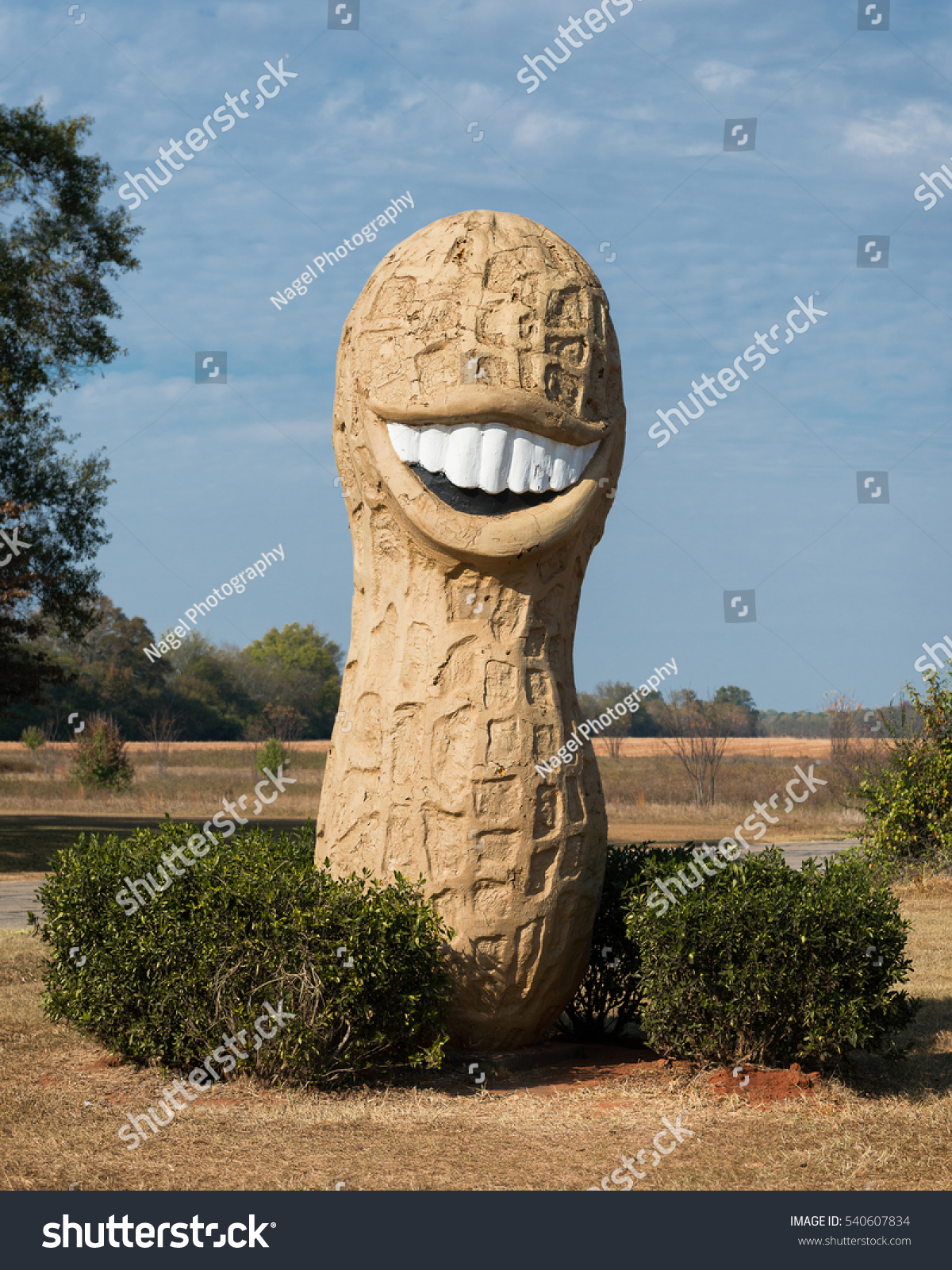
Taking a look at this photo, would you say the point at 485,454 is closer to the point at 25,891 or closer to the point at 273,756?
the point at 25,891

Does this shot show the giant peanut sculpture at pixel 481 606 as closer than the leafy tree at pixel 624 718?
Yes

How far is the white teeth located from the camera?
6.69 m

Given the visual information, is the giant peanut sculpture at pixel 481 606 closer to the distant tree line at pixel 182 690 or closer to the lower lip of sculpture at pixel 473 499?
the lower lip of sculpture at pixel 473 499

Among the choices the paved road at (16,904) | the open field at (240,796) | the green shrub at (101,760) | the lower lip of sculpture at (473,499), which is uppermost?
the lower lip of sculpture at (473,499)

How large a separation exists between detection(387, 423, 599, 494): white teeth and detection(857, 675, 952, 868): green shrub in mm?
10489

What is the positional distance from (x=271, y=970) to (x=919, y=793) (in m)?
11.8

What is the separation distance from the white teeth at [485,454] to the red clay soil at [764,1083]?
3434mm

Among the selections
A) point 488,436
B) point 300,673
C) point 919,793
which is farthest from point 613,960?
point 300,673

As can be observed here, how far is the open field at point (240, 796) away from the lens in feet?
81.3

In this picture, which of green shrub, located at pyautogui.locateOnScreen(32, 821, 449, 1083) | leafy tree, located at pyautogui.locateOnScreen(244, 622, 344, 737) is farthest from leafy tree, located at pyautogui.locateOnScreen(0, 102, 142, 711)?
leafy tree, located at pyautogui.locateOnScreen(244, 622, 344, 737)

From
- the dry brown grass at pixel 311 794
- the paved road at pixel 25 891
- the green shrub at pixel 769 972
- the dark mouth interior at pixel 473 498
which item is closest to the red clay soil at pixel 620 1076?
the green shrub at pixel 769 972

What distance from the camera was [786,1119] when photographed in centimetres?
595

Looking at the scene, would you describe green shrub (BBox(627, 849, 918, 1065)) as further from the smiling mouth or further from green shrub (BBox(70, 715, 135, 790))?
Result: green shrub (BBox(70, 715, 135, 790))

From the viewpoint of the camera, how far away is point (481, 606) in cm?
675
